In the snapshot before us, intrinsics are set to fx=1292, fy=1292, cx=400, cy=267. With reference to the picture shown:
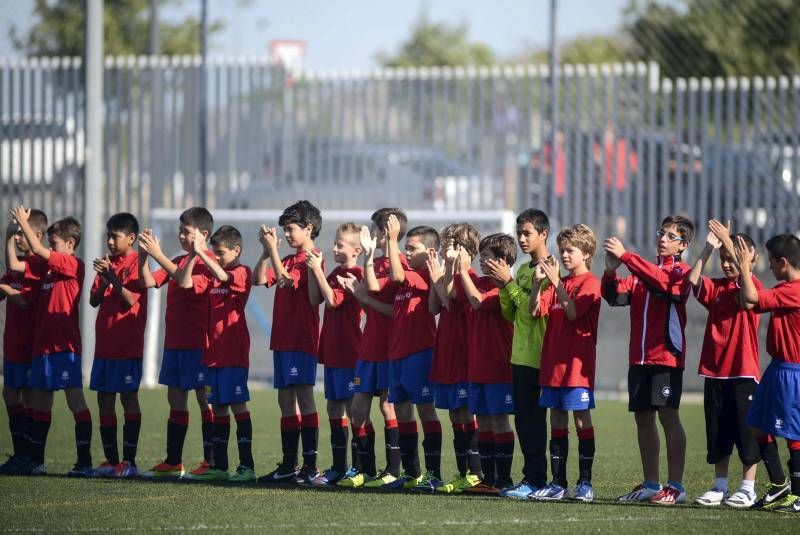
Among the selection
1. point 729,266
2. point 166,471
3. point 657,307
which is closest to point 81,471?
point 166,471

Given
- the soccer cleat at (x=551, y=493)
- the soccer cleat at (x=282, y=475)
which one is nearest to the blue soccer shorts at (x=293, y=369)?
the soccer cleat at (x=282, y=475)

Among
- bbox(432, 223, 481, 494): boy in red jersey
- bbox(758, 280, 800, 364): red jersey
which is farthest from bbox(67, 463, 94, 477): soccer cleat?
bbox(758, 280, 800, 364): red jersey

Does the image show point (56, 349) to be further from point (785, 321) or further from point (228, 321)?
point (785, 321)

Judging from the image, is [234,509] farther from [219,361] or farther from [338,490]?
[219,361]

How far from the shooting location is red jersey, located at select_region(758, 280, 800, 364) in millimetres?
8133

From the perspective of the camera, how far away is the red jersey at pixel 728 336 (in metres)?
8.41

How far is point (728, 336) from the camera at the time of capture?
846cm

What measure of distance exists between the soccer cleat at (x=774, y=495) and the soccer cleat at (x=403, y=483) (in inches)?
91.7

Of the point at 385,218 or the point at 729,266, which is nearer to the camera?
the point at 729,266

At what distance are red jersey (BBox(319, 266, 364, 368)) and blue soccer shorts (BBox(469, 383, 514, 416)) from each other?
1.11m

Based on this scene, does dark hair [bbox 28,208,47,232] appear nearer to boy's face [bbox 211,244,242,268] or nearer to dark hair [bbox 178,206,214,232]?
dark hair [bbox 178,206,214,232]

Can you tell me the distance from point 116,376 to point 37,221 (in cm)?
168

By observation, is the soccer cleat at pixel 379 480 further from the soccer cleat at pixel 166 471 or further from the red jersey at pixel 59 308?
the red jersey at pixel 59 308

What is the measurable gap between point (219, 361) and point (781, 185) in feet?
31.3
